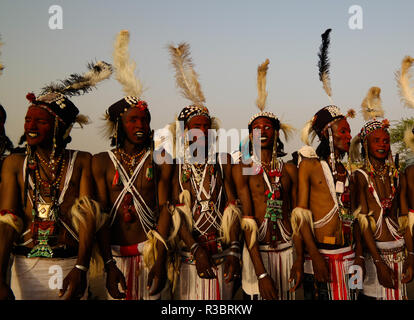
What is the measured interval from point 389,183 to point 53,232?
4.39 metres

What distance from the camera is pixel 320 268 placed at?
372cm

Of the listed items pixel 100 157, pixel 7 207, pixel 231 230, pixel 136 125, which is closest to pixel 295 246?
pixel 231 230

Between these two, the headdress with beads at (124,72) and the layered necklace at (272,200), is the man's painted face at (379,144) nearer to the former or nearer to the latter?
the layered necklace at (272,200)

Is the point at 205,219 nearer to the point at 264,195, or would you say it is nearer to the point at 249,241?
the point at 249,241

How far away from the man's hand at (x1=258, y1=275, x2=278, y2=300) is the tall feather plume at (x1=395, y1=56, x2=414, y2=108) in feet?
12.0

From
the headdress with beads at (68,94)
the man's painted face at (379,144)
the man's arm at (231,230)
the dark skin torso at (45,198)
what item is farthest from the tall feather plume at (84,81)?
the man's painted face at (379,144)

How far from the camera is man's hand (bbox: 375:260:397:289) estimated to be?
13.1 feet

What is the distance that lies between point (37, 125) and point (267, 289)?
10.3 ft

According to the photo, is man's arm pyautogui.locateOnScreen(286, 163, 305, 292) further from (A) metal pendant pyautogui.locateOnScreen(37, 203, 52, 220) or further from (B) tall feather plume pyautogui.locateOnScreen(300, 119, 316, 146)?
(A) metal pendant pyautogui.locateOnScreen(37, 203, 52, 220)

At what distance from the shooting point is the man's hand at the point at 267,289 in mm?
3516

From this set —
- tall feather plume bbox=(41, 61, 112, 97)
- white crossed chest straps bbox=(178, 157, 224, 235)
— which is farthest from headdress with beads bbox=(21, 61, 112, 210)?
white crossed chest straps bbox=(178, 157, 224, 235)

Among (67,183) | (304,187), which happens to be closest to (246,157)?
(304,187)
